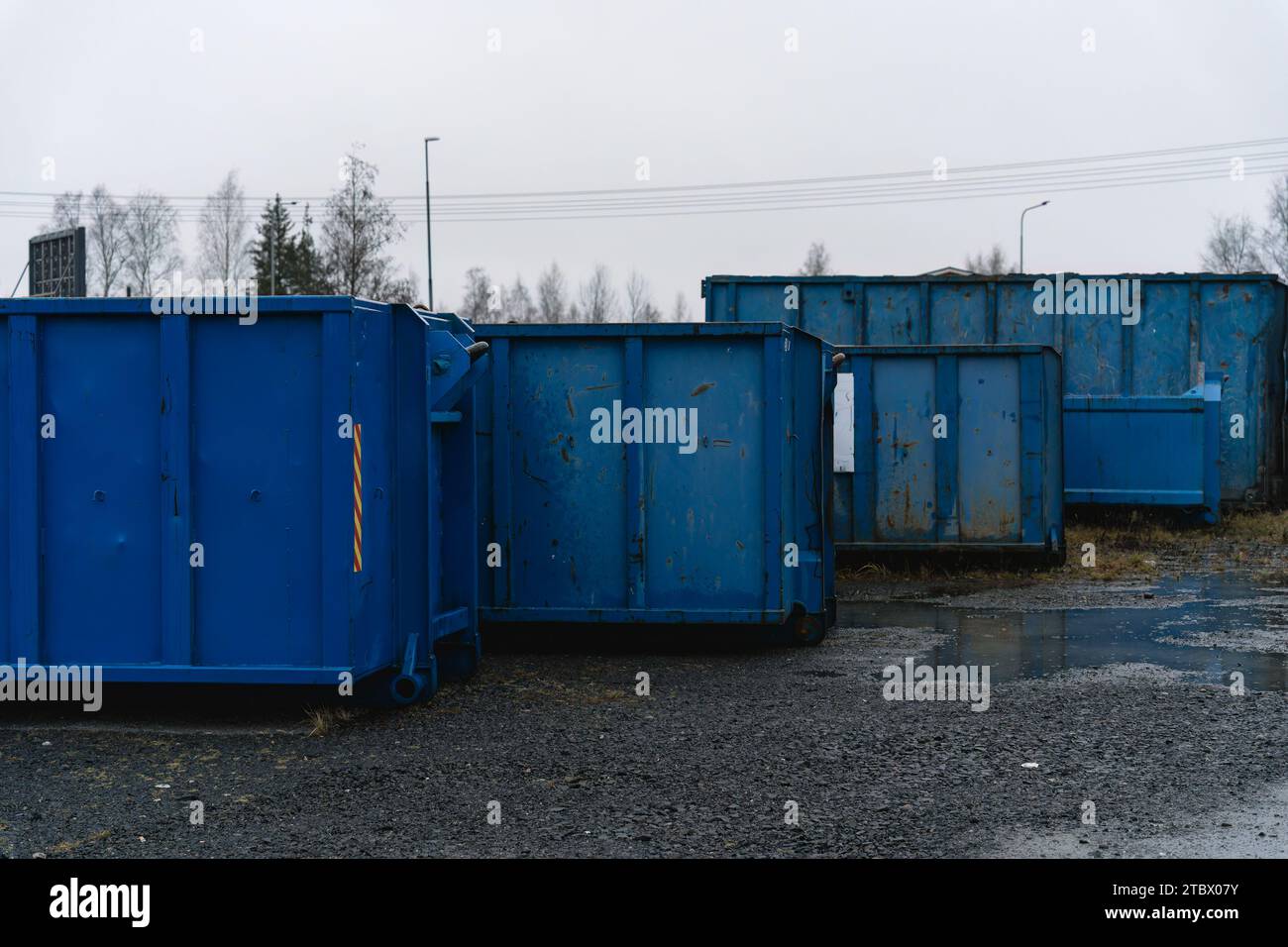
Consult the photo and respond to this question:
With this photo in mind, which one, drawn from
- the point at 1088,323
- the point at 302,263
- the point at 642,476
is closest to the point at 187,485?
the point at 642,476

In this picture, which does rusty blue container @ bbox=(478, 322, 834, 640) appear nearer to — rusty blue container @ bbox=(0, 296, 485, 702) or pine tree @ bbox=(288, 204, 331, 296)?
rusty blue container @ bbox=(0, 296, 485, 702)

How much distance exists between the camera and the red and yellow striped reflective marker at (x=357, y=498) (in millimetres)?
6348

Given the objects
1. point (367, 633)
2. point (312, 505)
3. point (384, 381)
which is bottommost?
point (367, 633)

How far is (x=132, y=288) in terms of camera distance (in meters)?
55.3

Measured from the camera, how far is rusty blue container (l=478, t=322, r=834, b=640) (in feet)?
27.6

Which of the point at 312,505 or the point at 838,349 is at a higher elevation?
the point at 838,349

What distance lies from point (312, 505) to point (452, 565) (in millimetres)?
1294

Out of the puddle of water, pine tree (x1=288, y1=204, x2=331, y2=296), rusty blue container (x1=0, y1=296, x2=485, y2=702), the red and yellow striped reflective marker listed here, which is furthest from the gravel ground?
pine tree (x1=288, y1=204, x2=331, y2=296)

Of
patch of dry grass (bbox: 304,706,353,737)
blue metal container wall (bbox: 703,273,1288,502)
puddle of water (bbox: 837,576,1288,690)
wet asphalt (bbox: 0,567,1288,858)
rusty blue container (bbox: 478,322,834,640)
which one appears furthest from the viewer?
blue metal container wall (bbox: 703,273,1288,502)

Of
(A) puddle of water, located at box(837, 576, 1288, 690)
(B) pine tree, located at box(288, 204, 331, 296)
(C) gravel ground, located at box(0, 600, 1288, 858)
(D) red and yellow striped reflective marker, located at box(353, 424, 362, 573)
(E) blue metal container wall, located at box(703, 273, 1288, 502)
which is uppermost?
(B) pine tree, located at box(288, 204, 331, 296)

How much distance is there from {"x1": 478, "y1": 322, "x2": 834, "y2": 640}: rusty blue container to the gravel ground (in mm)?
882
